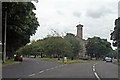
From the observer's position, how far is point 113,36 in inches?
3191

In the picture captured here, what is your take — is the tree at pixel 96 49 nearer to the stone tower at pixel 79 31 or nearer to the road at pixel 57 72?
the stone tower at pixel 79 31

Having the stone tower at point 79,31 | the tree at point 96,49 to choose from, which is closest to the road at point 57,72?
the tree at point 96,49

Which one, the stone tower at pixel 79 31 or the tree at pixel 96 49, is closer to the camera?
the tree at pixel 96 49

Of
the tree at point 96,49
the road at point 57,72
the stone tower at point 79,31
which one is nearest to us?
the road at point 57,72

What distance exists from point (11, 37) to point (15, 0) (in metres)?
33.5

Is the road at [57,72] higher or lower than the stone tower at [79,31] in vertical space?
lower

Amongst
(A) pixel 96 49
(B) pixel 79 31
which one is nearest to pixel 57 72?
(A) pixel 96 49

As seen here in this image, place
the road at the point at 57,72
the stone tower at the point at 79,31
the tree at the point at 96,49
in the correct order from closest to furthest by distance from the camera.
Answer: the road at the point at 57,72, the tree at the point at 96,49, the stone tower at the point at 79,31

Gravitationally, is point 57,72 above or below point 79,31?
below

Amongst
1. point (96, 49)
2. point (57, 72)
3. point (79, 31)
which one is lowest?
point (57, 72)

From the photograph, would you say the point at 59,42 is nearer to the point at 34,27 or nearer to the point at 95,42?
the point at 34,27

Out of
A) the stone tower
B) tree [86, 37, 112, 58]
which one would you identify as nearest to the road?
tree [86, 37, 112, 58]

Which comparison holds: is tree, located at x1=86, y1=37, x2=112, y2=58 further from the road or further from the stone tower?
the road

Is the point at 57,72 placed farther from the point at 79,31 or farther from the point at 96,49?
the point at 79,31
